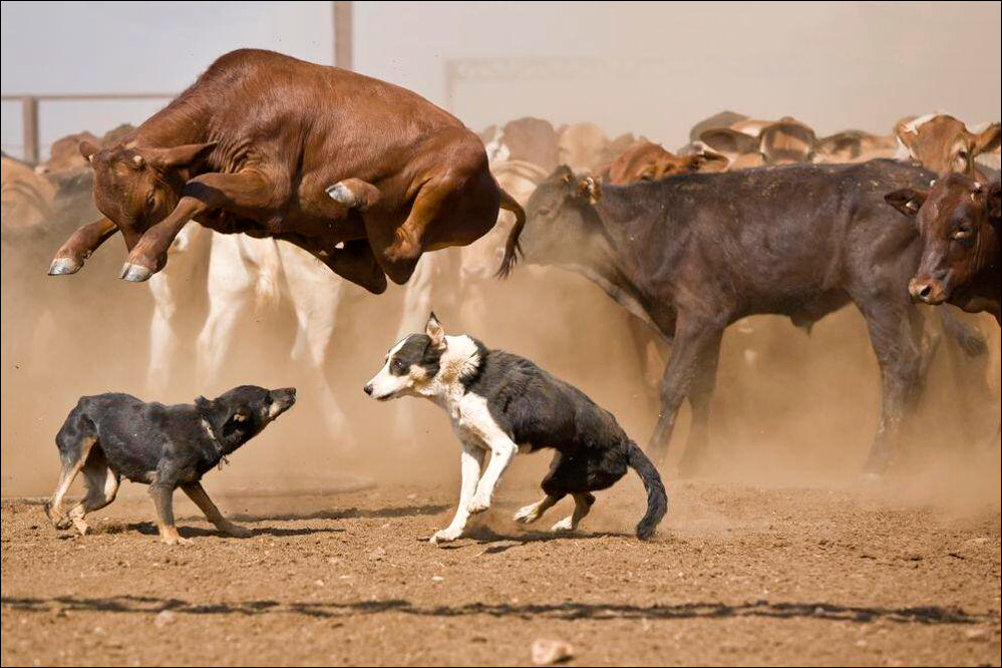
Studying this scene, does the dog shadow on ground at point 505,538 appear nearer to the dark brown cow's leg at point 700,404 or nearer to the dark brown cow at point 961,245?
the dark brown cow at point 961,245

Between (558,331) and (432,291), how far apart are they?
1394 millimetres

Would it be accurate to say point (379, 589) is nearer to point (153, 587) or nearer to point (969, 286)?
point (153, 587)

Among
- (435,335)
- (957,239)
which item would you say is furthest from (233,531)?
(957,239)

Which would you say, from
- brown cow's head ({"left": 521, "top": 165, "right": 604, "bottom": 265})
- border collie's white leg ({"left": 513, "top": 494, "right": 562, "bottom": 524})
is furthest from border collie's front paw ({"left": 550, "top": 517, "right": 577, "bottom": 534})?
brown cow's head ({"left": 521, "top": 165, "right": 604, "bottom": 265})

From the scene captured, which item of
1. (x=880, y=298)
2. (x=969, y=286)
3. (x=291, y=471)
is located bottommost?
(x=291, y=471)

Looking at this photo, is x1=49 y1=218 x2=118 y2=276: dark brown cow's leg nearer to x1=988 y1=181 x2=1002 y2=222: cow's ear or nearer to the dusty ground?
the dusty ground

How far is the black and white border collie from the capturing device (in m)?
8.37

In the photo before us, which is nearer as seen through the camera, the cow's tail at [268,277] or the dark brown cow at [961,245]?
the dark brown cow at [961,245]

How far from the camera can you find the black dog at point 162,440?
8375 millimetres

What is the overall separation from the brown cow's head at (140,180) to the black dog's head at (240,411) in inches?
45.9

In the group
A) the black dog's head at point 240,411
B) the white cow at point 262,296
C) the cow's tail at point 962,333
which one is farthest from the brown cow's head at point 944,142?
the black dog's head at point 240,411

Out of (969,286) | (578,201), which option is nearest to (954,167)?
(578,201)

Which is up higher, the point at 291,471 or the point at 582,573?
the point at 582,573

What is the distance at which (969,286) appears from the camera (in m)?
10.2
